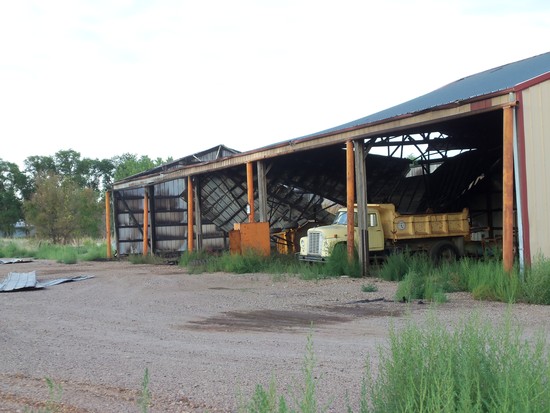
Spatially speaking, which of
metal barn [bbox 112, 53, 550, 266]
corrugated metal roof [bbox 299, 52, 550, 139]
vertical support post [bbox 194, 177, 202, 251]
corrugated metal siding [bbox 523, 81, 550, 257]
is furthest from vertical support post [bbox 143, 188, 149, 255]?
corrugated metal siding [bbox 523, 81, 550, 257]

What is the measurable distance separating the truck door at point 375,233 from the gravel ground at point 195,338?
337 cm

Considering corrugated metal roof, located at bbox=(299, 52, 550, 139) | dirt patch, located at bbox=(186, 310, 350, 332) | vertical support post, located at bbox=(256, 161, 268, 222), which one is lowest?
dirt patch, located at bbox=(186, 310, 350, 332)

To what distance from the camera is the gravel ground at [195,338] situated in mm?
6430

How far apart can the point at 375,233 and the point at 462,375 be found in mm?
16422

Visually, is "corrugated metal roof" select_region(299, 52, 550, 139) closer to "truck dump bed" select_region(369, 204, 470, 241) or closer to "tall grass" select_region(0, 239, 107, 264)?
"truck dump bed" select_region(369, 204, 470, 241)

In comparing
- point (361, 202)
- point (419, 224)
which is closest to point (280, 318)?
point (361, 202)

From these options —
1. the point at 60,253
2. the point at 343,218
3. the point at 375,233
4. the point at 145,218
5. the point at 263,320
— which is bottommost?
the point at 263,320

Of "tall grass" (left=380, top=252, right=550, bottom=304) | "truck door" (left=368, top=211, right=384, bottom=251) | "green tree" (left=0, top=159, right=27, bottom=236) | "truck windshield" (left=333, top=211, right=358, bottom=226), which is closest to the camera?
"tall grass" (left=380, top=252, right=550, bottom=304)

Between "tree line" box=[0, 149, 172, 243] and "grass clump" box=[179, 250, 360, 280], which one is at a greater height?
"tree line" box=[0, 149, 172, 243]

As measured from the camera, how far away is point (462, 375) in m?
4.60

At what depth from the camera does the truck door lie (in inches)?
819

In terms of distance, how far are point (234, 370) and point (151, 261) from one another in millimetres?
22909

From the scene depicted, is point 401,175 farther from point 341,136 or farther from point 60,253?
point 60,253

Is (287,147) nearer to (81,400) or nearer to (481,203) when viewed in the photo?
(481,203)
